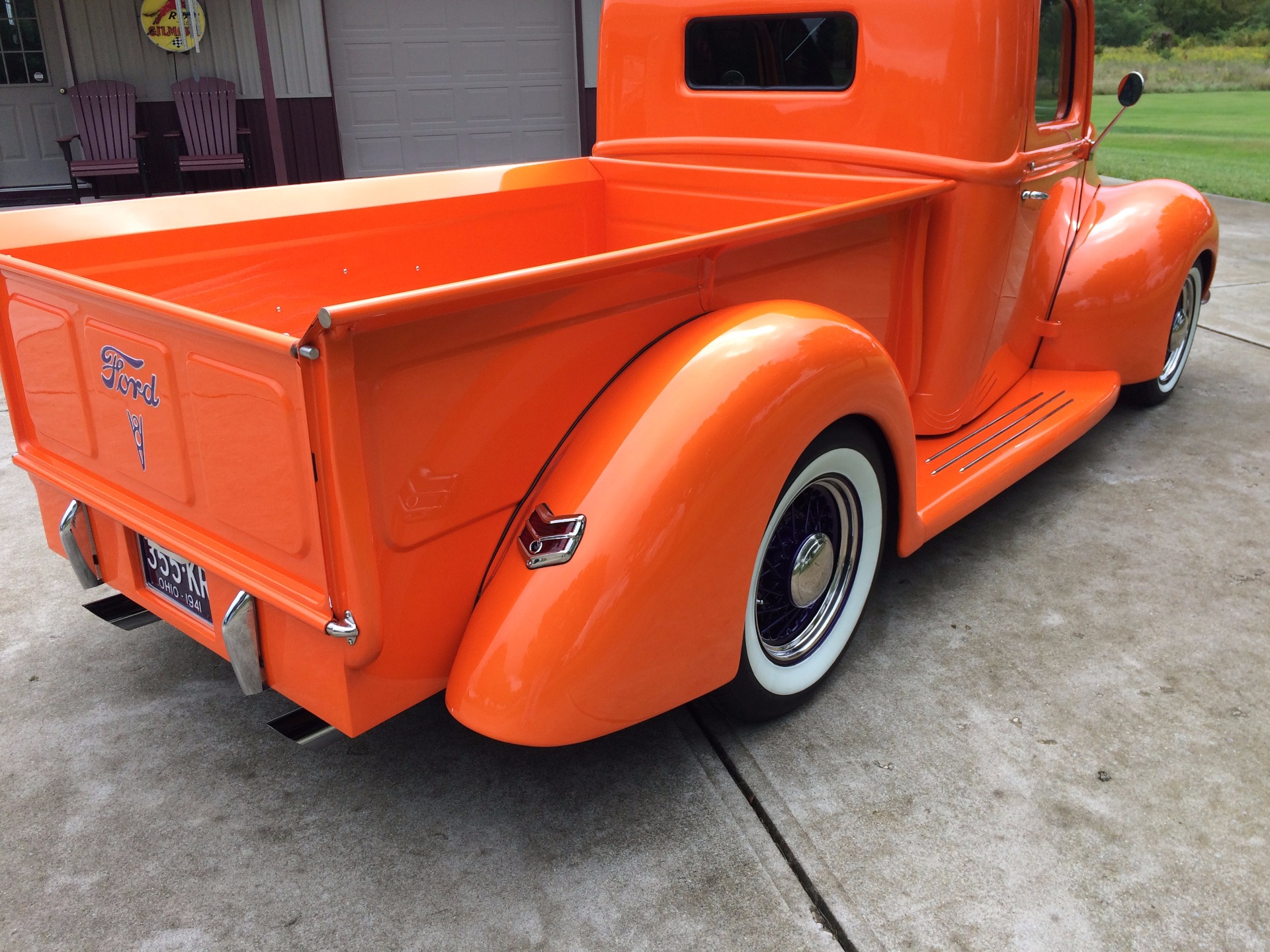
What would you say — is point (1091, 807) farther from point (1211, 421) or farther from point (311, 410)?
point (1211, 421)

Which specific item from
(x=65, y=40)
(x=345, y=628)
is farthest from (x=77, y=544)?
(x=65, y=40)

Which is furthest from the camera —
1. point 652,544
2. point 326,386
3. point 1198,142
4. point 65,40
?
point 1198,142

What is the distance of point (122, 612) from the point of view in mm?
2518

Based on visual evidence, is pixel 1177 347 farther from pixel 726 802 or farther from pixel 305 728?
pixel 305 728

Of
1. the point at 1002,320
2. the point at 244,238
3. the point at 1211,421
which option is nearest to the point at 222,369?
the point at 244,238

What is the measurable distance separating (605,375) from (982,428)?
1.83m

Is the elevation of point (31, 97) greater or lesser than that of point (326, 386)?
greater

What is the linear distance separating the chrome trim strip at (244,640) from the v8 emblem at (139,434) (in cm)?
38

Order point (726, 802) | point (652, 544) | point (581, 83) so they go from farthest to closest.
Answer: point (581, 83), point (726, 802), point (652, 544)

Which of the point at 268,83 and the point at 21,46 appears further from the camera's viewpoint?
the point at 21,46

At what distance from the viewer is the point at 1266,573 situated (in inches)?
126

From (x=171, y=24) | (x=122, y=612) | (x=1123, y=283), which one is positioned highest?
(x=171, y=24)

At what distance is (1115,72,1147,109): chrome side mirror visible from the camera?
3512 millimetres

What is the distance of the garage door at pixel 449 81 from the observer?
380 inches
